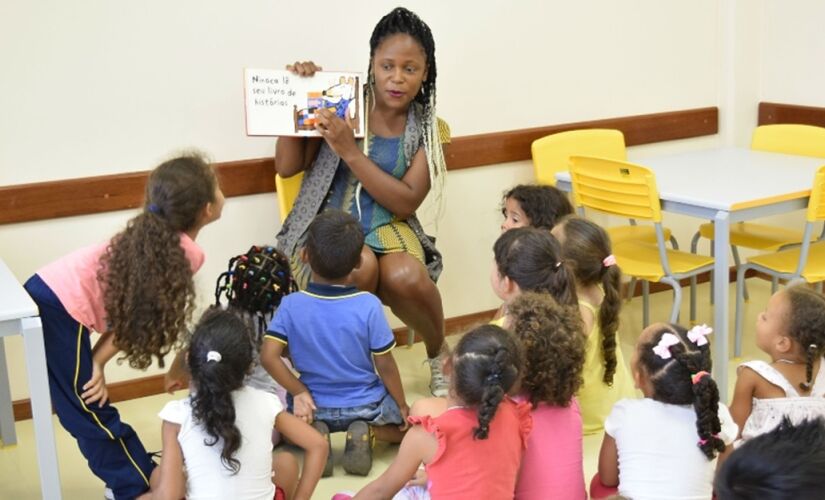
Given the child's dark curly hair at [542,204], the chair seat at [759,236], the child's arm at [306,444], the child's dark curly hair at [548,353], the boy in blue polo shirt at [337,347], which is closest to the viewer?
the child's dark curly hair at [548,353]

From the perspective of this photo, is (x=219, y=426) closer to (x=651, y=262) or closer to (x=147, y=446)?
(x=147, y=446)

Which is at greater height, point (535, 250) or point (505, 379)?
point (535, 250)

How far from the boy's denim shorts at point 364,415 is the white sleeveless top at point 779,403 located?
1.02m

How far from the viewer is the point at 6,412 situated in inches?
132

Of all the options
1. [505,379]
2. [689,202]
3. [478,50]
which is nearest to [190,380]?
[505,379]

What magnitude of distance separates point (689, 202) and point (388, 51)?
1.15 metres

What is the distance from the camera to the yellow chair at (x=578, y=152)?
4.21 metres

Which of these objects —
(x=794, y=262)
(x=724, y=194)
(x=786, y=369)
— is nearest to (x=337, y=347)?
(x=786, y=369)

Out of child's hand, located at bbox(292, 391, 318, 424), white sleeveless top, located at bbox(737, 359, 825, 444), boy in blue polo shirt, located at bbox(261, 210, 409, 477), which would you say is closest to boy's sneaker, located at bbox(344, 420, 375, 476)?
boy in blue polo shirt, located at bbox(261, 210, 409, 477)

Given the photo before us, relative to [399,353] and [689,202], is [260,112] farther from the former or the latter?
[689,202]

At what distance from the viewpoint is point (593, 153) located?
4.37m

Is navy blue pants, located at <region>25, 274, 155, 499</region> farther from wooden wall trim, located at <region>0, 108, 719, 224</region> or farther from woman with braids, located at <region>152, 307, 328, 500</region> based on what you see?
wooden wall trim, located at <region>0, 108, 719, 224</region>

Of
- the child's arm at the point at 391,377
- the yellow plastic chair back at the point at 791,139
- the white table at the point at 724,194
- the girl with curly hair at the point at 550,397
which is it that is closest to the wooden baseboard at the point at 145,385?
the child's arm at the point at 391,377

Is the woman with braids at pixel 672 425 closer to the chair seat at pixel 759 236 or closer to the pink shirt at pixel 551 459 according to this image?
the pink shirt at pixel 551 459
